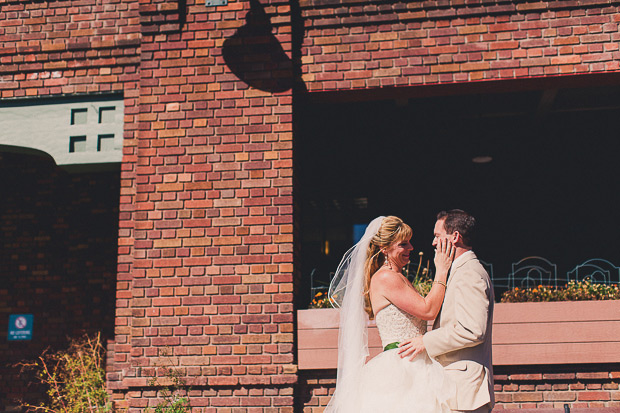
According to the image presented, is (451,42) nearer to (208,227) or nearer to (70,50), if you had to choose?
(208,227)

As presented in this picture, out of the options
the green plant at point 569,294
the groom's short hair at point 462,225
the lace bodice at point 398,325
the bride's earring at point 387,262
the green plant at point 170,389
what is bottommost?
the green plant at point 170,389

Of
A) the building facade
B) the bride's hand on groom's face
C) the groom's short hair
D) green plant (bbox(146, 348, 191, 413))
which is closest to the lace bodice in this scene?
the bride's hand on groom's face

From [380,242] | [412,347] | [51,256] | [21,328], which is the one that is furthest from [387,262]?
[21,328]

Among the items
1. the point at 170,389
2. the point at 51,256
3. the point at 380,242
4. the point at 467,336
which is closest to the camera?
the point at 467,336

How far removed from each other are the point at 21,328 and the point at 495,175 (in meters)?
7.39

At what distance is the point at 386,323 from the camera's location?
405 cm

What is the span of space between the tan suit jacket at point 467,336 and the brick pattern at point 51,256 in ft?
20.2

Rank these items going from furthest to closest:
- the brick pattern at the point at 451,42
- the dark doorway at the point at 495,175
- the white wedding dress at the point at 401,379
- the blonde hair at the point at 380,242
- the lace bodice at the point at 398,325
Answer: the dark doorway at the point at 495,175 → the brick pattern at the point at 451,42 → the blonde hair at the point at 380,242 → the lace bodice at the point at 398,325 → the white wedding dress at the point at 401,379

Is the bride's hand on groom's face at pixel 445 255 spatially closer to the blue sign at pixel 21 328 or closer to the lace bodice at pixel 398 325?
the lace bodice at pixel 398 325

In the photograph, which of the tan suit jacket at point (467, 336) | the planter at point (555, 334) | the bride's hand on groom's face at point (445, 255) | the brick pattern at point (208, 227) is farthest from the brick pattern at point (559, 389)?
the bride's hand on groom's face at point (445, 255)

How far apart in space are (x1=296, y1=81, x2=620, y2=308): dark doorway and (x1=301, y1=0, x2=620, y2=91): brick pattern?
213 cm

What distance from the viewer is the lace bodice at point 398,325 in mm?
4004

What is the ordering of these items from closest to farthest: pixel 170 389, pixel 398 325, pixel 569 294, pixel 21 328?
pixel 398 325, pixel 170 389, pixel 569 294, pixel 21 328

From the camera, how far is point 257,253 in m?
6.11
